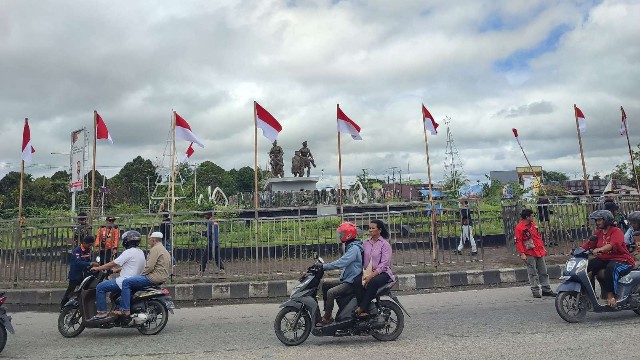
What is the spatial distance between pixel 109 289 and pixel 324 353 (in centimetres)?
330

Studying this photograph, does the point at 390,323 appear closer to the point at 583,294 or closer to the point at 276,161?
the point at 583,294

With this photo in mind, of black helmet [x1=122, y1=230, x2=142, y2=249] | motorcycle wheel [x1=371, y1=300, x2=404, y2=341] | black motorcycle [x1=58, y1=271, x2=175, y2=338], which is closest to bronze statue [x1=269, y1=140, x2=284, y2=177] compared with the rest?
black helmet [x1=122, y1=230, x2=142, y2=249]

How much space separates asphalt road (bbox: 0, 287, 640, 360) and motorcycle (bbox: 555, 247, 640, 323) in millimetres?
169

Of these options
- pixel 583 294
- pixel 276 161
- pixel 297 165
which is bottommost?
pixel 583 294

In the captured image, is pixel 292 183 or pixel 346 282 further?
pixel 292 183

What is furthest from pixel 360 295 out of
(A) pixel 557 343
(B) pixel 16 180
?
(B) pixel 16 180

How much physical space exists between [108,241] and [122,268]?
344cm

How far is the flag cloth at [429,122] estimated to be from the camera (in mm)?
12953

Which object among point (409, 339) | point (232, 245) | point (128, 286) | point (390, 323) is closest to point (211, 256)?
point (232, 245)

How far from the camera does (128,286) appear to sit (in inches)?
261

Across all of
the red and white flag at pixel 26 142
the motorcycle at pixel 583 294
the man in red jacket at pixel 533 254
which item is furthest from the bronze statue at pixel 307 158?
the motorcycle at pixel 583 294

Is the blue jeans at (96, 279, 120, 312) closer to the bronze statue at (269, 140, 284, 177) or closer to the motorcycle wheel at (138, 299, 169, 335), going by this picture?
the motorcycle wheel at (138, 299, 169, 335)

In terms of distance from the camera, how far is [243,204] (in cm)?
2350

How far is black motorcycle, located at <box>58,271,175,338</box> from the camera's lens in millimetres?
6602
